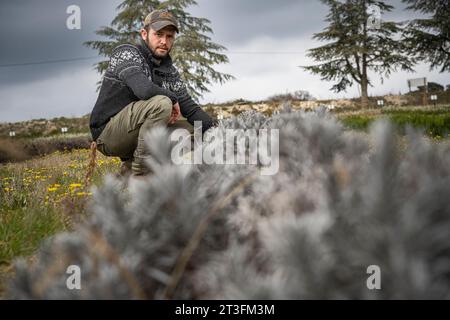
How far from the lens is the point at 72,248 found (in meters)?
1.05

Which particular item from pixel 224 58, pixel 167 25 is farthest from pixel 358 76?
pixel 167 25

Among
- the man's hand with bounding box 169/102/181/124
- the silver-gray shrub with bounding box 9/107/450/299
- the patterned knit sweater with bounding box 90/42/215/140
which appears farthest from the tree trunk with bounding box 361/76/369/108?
the silver-gray shrub with bounding box 9/107/450/299

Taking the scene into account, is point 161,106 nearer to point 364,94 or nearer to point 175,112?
point 175,112

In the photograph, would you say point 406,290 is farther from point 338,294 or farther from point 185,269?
point 185,269

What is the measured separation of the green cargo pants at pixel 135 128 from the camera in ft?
12.8

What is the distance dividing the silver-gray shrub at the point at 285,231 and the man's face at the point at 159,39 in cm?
337

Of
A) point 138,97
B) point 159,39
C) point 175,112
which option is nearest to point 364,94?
point 159,39

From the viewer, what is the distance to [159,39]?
4430mm

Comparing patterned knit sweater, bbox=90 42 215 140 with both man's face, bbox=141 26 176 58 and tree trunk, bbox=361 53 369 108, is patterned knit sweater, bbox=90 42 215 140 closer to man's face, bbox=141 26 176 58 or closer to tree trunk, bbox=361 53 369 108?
man's face, bbox=141 26 176 58

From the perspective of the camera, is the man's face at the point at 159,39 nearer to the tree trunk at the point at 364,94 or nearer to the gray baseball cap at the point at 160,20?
the gray baseball cap at the point at 160,20

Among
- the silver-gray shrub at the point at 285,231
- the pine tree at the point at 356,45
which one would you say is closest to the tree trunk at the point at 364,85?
the pine tree at the point at 356,45

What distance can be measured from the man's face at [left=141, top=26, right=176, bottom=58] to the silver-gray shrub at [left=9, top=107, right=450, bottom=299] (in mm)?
3373

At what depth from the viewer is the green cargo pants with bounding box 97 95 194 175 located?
3914 mm
